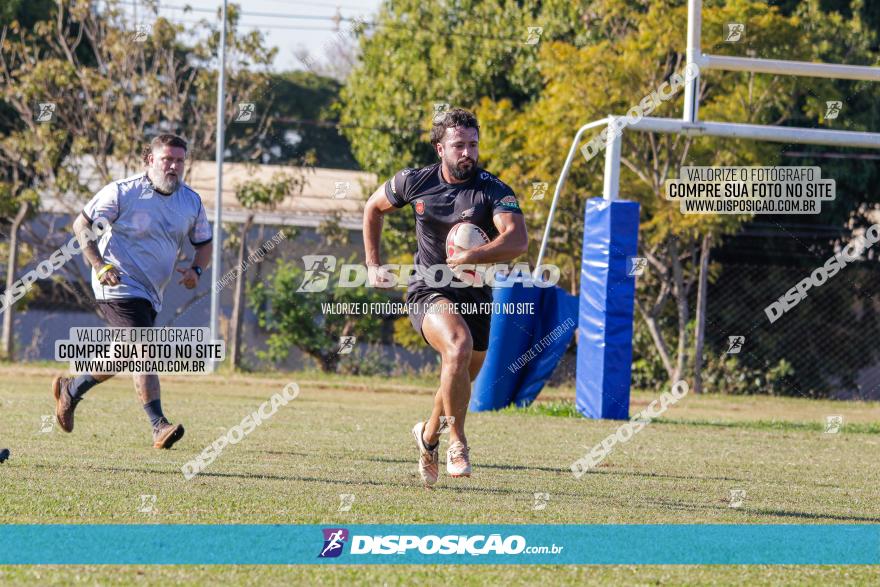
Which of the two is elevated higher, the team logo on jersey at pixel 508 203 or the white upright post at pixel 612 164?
the white upright post at pixel 612 164

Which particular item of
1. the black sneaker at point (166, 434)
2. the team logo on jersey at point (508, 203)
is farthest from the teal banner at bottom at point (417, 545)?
the black sneaker at point (166, 434)

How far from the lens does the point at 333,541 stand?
17.9ft

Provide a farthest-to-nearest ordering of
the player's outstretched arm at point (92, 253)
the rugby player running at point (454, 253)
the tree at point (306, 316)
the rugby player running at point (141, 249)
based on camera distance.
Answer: the tree at point (306, 316)
the rugby player running at point (141, 249)
the player's outstretched arm at point (92, 253)
the rugby player running at point (454, 253)

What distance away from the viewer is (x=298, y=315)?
891 inches

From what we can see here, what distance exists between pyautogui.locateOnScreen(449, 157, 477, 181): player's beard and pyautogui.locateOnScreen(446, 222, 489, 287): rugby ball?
1.02 ft

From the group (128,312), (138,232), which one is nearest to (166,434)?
(128,312)

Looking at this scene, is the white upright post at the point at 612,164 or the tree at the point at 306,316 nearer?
the white upright post at the point at 612,164

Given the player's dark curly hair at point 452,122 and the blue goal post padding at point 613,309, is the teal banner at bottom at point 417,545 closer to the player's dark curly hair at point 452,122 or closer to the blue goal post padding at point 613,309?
the player's dark curly hair at point 452,122

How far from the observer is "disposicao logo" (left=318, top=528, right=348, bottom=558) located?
209 inches

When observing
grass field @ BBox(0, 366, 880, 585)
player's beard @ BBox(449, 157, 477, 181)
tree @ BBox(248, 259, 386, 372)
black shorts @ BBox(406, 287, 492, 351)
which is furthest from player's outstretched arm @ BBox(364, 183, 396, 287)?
tree @ BBox(248, 259, 386, 372)

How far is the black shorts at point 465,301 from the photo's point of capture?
7750 millimetres

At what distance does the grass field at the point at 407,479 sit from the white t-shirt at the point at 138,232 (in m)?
1.17

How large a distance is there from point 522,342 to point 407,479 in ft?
22.2

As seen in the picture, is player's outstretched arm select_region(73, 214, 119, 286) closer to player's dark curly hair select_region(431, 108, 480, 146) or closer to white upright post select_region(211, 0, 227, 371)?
player's dark curly hair select_region(431, 108, 480, 146)
